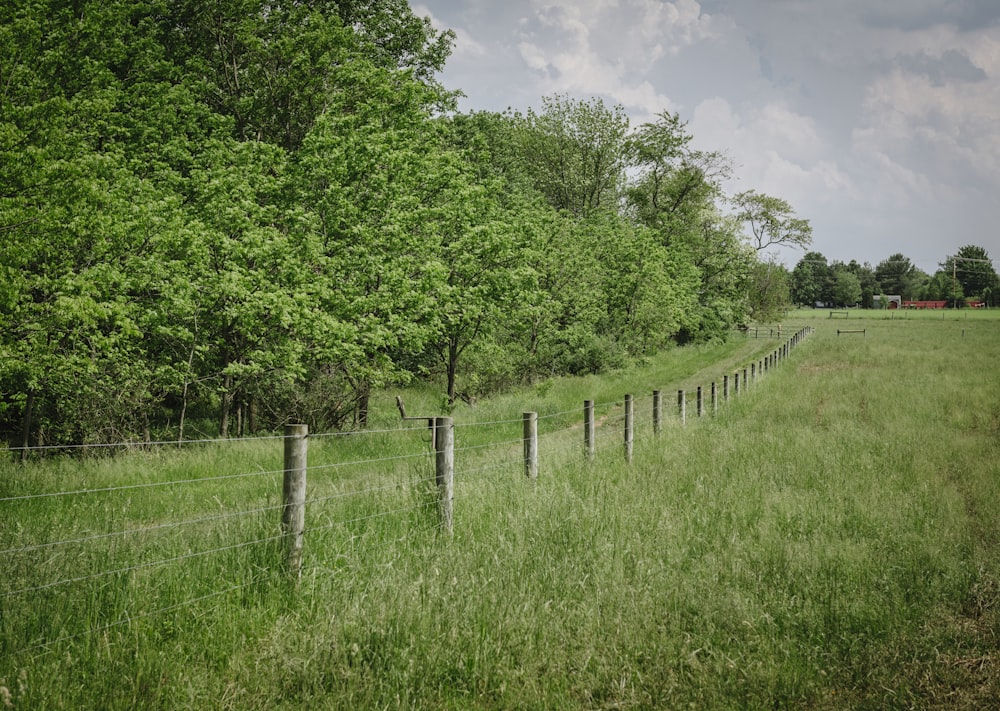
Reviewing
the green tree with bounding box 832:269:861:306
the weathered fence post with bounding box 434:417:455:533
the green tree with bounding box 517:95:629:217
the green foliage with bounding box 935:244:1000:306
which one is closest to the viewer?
the weathered fence post with bounding box 434:417:455:533

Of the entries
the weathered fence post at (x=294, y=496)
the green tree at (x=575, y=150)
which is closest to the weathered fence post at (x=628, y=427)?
the weathered fence post at (x=294, y=496)

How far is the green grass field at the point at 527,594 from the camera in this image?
4.03m

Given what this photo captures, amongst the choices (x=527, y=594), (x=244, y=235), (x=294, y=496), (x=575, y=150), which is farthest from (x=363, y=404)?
(x=575, y=150)

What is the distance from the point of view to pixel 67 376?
12242mm

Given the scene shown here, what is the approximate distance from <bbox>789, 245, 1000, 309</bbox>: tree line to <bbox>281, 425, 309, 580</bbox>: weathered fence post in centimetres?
16635

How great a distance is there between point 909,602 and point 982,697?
121 cm

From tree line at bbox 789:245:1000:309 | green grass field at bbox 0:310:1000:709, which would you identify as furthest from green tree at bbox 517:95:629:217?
tree line at bbox 789:245:1000:309

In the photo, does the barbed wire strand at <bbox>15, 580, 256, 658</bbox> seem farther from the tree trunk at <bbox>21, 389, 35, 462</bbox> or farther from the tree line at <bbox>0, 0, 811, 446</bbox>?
the tree trunk at <bbox>21, 389, 35, 462</bbox>

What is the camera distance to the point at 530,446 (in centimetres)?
829

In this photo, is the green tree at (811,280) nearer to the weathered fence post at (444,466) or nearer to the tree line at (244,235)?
the tree line at (244,235)

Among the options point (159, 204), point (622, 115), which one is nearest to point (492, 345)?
point (159, 204)

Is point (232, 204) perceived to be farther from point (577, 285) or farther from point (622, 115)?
point (622, 115)

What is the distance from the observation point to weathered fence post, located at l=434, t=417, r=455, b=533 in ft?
20.7

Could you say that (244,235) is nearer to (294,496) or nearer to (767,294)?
(294,496)
